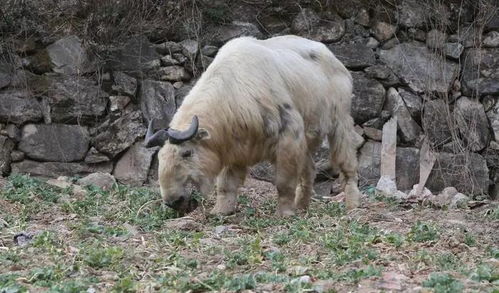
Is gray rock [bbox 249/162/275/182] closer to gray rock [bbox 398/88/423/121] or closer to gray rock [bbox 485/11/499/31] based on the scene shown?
gray rock [bbox 398/88/423/121]

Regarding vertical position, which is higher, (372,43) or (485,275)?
(372,43)

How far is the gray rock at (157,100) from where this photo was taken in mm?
Result: 10516

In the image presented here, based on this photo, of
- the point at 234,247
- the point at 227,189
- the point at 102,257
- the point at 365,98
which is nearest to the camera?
the point at 102,257

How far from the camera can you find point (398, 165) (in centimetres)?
1055

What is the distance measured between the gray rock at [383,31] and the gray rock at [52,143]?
172 inches

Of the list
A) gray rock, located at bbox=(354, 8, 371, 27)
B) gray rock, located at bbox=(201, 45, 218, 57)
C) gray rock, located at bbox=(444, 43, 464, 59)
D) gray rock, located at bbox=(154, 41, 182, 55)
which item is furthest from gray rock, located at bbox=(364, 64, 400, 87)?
gray rock, located at bbox=(154, 41, 182, 55)

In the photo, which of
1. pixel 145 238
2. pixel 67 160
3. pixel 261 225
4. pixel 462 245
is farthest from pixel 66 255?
pixel 67 160

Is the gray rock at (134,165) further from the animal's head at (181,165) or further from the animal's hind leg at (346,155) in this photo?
the animal's head at (181,165)

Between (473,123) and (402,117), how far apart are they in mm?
990

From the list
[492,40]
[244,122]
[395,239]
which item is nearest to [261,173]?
[492,40]

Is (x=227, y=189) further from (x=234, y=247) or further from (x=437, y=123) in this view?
(x=437, y=123)

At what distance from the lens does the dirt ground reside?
4.07 meters

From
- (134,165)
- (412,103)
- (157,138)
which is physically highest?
(157,138)

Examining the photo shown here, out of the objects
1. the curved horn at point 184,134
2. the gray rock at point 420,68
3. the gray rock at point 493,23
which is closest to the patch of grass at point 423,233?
the curved horn at point 184,134
